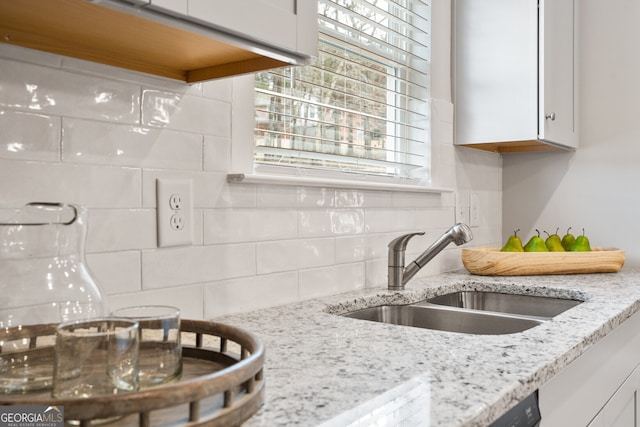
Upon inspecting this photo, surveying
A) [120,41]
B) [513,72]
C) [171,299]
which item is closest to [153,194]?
[171,299]

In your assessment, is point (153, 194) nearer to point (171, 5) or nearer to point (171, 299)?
point (171, 299)

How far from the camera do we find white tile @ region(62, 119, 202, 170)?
3.41 ft

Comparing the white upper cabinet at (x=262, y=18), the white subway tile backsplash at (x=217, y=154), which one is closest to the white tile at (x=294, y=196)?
the white subway tile backsplash at (x=217, y=154)

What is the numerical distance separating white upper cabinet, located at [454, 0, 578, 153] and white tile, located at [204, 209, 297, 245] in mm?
1074

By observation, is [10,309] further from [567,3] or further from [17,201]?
[567,3]

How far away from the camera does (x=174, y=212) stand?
3.97 ft

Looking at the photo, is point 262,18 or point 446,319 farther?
point 446,319

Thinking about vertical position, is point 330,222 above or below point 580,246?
above

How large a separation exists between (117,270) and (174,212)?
0.17 metres

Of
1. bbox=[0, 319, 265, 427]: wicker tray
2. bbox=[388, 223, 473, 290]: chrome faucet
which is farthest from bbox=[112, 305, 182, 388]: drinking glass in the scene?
bbox=[388, 223, 473, 290]: chrome faucet

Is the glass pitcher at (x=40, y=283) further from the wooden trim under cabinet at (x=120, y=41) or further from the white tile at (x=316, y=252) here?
the white tile at (x=316, y=252)

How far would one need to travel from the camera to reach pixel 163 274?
1197mm

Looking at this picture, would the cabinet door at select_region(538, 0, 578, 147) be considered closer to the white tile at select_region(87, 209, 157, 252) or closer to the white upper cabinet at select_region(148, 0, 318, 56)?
the white upper cabinet at select_region(148, 0, 318, 56)

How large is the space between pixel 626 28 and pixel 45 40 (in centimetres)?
232
